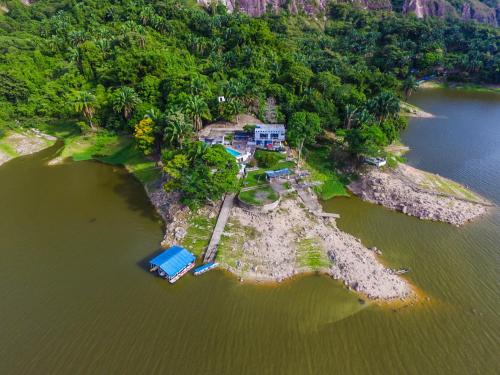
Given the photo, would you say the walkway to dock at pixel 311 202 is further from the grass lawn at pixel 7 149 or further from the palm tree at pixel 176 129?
the grass lawn at pixel 7 149

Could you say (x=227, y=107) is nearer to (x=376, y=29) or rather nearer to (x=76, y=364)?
(x=76, y=364)

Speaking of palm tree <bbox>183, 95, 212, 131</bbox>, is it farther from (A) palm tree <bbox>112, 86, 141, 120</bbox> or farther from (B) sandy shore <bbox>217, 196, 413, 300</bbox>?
(B) sandy shore <bbox>217, 196, 413, 300</bbox>

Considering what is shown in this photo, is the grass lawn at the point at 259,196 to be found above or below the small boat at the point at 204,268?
above

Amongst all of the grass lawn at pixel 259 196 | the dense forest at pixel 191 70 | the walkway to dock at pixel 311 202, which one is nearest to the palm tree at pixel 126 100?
the dense forest at pixel 191 70

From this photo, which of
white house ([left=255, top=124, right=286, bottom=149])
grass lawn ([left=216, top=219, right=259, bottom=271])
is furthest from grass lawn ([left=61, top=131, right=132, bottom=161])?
grass lawn ([left=216, top=219, right=259, bottom=271])

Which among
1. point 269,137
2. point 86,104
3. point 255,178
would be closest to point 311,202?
point 255,178
